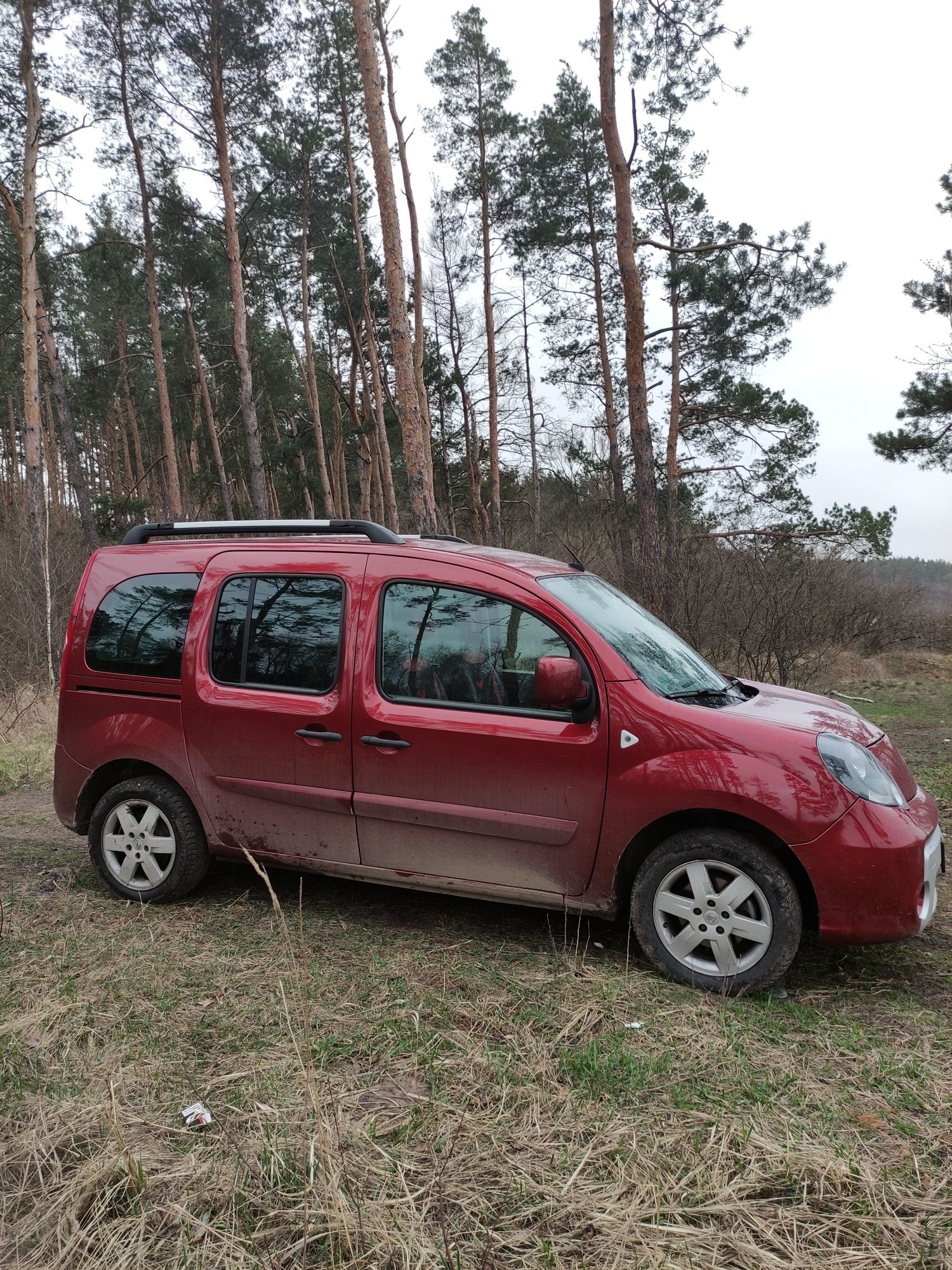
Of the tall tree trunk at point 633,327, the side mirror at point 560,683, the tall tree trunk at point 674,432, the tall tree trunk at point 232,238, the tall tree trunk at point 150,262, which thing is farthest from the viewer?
the tall tree trunk at point 150,262

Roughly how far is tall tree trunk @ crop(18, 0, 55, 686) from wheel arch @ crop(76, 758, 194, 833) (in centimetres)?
1103

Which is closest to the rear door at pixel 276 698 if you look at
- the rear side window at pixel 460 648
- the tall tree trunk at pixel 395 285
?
the rear side window at pixel 460 648

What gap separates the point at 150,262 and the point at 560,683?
22130 mm

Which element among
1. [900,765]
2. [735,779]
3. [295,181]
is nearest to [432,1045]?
[735,779]

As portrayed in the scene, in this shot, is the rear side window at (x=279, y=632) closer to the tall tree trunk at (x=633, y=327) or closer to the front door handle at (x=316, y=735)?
the front door handle at (x=316, y=735)

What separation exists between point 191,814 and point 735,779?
8.86 feet

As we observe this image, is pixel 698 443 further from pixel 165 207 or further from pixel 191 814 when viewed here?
pixel 191 814

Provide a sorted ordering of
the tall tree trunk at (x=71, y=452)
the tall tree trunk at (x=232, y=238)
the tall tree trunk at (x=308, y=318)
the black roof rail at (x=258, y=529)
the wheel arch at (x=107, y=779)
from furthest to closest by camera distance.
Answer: the tall tree trunk at (x=308, y=318) < the tall tree trunk at (x=71, y=452) < the tall tree trunk at (x=232, y=238) < the wheel arch at (x=107, y=779) < the black roof rail at (x=258, y=529)

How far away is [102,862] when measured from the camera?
4.64 m

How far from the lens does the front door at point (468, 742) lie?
12.0 feet

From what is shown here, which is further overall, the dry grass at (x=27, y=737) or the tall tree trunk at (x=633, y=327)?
the tall tree trunk at (x=633, y=327)

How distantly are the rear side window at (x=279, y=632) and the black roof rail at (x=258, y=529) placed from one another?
0.99 feet

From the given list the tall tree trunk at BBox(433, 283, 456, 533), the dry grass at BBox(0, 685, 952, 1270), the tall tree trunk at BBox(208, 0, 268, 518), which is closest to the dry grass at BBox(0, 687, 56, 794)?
the dry grass at BBox(0, 685, 952, 1270)

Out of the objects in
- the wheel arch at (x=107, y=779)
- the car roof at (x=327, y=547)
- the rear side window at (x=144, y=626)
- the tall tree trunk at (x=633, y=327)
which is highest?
the tall tree trunk at (x=633, y=327)
